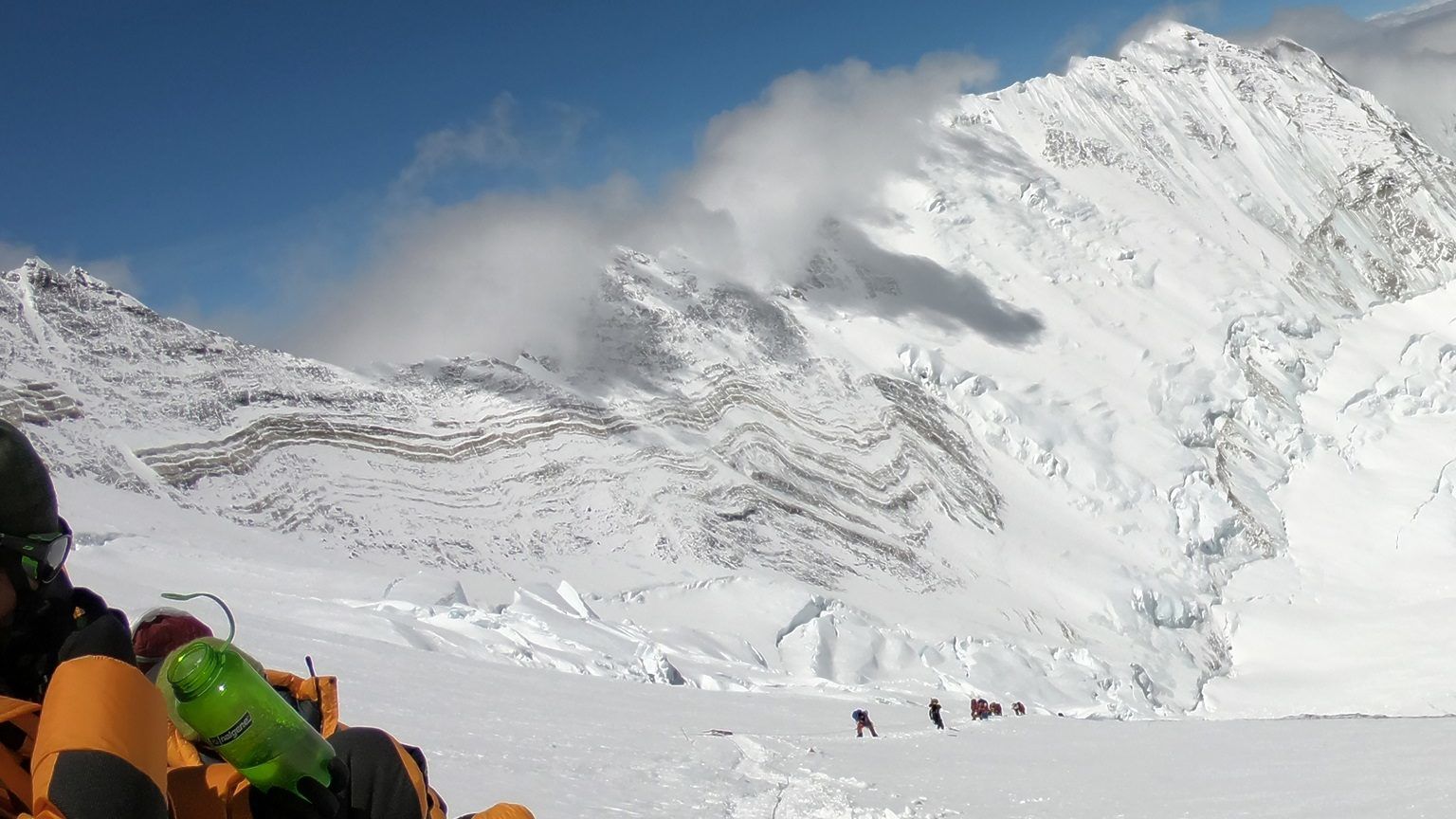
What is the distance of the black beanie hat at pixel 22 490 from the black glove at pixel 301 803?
3.28ft

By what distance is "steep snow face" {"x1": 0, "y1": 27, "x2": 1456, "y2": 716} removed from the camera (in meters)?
42.3

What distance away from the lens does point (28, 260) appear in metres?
45.8

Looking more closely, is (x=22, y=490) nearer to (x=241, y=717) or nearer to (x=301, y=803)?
(x=241, y=717)

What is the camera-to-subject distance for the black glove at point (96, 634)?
285cm

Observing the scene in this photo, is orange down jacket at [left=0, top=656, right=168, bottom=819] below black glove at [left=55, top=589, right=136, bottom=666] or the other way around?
below

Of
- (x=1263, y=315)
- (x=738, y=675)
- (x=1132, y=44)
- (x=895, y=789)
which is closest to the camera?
(x=895, y=789)

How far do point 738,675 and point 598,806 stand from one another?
22815mm

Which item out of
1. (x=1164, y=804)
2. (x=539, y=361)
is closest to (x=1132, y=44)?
(x=539, y=361)

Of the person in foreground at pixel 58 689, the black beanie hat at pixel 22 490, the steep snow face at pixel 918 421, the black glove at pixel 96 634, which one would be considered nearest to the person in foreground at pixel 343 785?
the black glove at pixel 96 634

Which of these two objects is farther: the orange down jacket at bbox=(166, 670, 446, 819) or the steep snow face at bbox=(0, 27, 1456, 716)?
the steep snow face at bbox=(0, 27, 1456, 716)

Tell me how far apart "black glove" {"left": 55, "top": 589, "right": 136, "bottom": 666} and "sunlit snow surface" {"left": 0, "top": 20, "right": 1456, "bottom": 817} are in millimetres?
1078

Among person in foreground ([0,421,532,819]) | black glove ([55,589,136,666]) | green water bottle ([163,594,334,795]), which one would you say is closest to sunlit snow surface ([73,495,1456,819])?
person in foreground ([0,421,532,819])

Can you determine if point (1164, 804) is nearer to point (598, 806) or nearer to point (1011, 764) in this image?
point (1011, 764)

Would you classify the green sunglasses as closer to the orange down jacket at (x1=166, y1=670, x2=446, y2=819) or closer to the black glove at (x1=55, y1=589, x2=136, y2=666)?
the black glove at (x1=55, y1=589, x2=136, y2=666)
